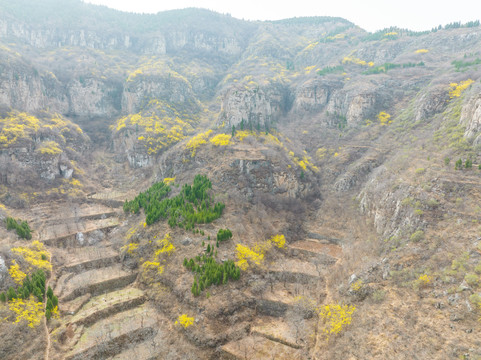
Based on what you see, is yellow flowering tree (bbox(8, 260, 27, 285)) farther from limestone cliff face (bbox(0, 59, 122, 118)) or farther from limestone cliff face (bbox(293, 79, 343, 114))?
limestone cliff face (bbox(293, 79, 343, 114))

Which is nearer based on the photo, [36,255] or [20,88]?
[36,255]

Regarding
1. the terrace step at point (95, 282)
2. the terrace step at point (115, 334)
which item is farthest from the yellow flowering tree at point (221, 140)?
the terrace step at point (115, 334)

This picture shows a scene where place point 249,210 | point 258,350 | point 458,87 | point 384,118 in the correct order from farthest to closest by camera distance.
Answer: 1. point 384,118
2. point 458,87
3. point 249,210
4. point 258,350

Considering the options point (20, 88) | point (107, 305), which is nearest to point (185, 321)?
point (107, 305)

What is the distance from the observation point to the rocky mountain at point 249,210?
17344 millimetres

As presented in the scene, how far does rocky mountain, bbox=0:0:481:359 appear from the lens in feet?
56.9

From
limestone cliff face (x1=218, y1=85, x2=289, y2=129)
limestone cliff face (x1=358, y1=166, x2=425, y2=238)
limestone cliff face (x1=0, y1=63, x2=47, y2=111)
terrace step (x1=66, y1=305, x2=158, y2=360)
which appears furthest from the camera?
limestone cliff face (x1=0, y1=63, x2=47, y2=111)

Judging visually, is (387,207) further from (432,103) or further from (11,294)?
(11,294)

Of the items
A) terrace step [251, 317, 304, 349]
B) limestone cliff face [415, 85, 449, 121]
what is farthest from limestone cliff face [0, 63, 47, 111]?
limestone cliff face [415, 85, 449, 121]

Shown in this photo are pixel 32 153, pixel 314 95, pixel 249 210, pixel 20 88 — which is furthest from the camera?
pixel 314 95

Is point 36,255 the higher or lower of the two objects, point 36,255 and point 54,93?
the lower

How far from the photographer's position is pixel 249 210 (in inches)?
1254

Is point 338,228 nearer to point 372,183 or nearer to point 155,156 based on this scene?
point 372,183

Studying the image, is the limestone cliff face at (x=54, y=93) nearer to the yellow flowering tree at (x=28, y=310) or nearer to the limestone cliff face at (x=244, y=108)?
the limestone cliff face at (x=244, y=108)
